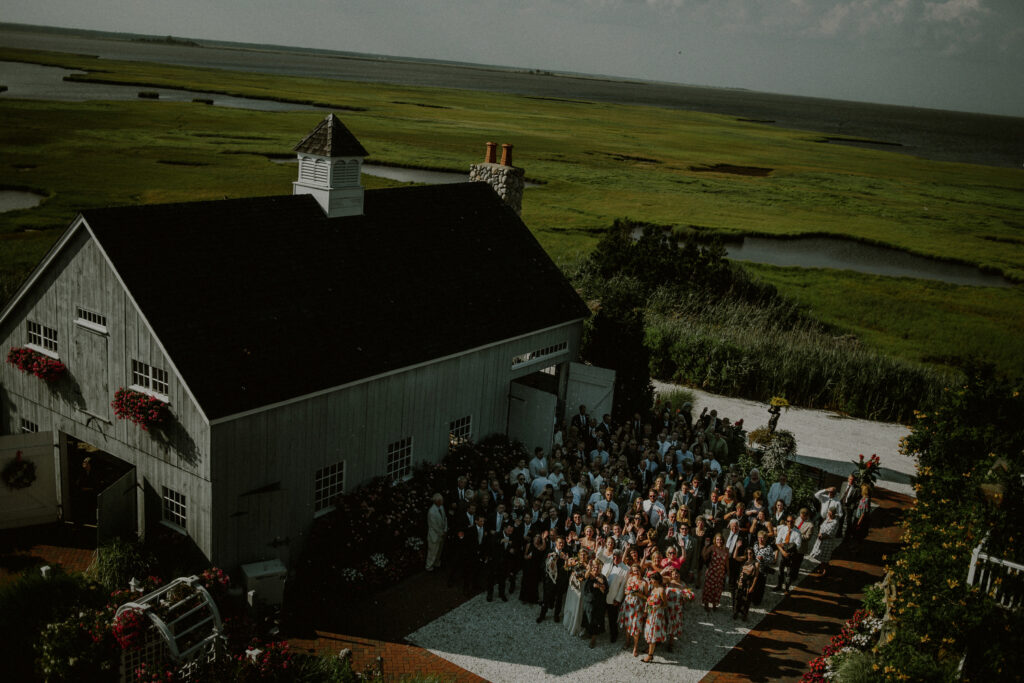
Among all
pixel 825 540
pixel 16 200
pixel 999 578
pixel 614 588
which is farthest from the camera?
pixel 16 200

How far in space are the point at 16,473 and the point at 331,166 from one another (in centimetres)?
953

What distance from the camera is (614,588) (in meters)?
14.8

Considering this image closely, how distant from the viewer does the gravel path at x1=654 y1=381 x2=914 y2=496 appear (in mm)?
25047

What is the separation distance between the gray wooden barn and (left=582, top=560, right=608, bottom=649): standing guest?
5692 millimetres

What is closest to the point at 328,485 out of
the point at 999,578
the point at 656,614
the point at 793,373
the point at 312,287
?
the point at 312,287

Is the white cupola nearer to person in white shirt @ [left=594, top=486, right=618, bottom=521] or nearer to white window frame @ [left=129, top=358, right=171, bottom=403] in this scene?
white window frame @ [left=129, top=358, right=171, bottom=403]

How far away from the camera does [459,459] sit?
1956cm

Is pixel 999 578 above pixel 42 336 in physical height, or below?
below

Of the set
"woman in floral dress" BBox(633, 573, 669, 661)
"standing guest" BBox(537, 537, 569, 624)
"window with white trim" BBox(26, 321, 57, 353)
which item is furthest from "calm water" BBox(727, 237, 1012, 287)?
"window with white trim" BBox(26, 321, 57, 353)

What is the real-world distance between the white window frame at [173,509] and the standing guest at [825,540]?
45.9 ft

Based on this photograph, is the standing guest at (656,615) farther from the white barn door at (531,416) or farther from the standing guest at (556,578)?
the white barn door at (531,416)

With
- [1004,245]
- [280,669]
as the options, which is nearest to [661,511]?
→ [280,669]

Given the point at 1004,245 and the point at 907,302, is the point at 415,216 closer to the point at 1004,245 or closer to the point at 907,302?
the point at 907,302

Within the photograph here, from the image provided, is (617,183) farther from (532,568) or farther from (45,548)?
(45,548)
